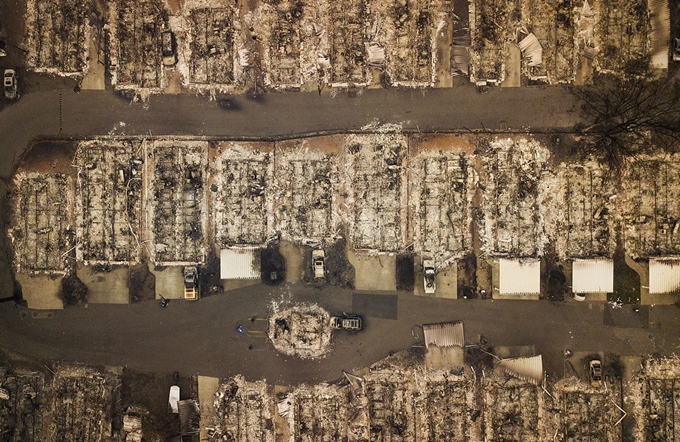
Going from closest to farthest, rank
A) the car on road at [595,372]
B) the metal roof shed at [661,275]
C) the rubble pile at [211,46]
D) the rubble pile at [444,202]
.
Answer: the car on road at [595,372] → the metal roof shed at [661,275] → the rubble pile at [444,202] → the rubble pile at [211,46]

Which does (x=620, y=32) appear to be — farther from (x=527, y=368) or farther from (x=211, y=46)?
(x=211, y=46)

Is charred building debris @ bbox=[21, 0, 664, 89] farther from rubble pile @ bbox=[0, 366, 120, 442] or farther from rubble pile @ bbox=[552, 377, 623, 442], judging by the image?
rubble pile @ bbox=[552, 377, 623, 442]

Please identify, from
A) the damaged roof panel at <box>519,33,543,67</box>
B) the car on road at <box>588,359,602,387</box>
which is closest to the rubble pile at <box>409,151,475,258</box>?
the damaged roof panel at <box>519,33,543,67</box>

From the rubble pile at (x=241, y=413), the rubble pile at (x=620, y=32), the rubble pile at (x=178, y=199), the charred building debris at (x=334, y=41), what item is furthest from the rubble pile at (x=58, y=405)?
the rubble pile at (x=620, y=32)

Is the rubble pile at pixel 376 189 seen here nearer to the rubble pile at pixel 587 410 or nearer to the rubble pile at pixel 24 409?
the rubble pile at pixel 587 410

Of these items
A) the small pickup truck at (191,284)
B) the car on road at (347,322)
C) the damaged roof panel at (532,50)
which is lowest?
the car on road at (347,322)

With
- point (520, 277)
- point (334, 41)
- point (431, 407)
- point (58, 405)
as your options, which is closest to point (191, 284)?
point (58, 405)
